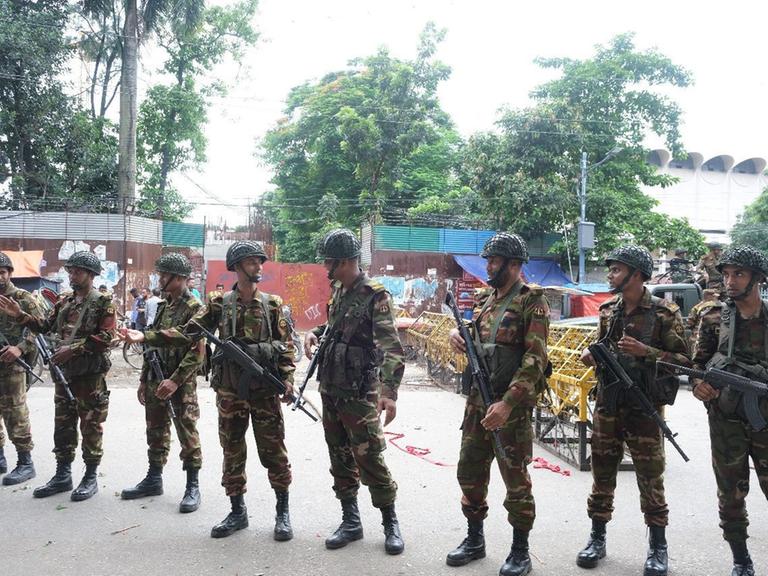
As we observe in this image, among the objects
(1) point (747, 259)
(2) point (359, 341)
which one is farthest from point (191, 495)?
(1) point (747, 259)

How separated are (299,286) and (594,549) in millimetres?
19745

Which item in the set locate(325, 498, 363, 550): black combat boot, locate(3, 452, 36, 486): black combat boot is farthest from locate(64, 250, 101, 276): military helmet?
locate(325, 498, 363, 550): black combat boot

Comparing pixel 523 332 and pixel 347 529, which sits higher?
pixel 523 332

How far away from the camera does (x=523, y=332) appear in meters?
3.50

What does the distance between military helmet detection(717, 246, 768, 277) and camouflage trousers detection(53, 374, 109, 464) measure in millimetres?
4337

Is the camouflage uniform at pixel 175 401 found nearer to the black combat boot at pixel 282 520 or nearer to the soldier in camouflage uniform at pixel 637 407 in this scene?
the black combat boot at pixel 282 520

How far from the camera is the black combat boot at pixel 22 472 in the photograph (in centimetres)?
500

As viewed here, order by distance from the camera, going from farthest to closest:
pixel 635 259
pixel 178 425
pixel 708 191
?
pixel 708 191 < pixel 178 425 < pixel 635 259

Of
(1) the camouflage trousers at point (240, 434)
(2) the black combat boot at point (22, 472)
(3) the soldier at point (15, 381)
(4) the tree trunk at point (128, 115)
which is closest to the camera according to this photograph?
(1) the camouflage trousers at point (240, 434)

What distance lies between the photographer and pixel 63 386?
4758 mm

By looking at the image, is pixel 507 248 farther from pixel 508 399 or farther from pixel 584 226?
pixel 584 226

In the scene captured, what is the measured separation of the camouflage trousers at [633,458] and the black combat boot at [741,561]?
1.16 feet

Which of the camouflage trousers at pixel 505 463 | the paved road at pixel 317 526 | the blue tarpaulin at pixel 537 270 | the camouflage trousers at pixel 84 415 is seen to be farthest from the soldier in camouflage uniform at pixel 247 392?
the blue tarpaulin at pixel 537 270

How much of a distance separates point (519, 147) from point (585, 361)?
56.9 feet
